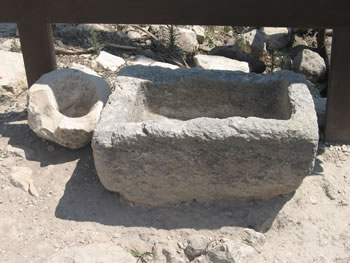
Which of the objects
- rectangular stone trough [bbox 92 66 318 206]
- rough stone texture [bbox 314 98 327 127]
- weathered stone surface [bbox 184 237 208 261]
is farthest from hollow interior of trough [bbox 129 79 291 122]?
weathered stone surface [bbox 184 237 208 261]

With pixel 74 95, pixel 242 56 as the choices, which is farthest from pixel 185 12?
pixel 242 56

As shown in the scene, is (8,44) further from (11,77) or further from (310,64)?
(310,64)

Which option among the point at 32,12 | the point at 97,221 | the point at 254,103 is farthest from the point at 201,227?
the point at 32,12

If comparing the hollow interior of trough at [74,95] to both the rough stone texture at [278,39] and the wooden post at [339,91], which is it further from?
the rough stone texture at [278,39]

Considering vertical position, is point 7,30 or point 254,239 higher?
point 7,30

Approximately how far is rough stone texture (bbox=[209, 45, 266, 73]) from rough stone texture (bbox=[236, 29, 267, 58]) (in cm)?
52

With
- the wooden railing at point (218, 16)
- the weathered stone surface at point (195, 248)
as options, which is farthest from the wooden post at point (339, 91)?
the weathered stone surface at point (195, 248)

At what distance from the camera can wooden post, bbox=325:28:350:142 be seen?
12.5ft

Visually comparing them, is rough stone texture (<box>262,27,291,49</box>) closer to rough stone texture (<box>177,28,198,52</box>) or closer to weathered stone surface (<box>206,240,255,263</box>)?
rough stone texture (<box>177,28,198,52</box>)

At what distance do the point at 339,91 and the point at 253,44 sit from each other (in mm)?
2405

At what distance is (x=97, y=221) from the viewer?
346 centimetres

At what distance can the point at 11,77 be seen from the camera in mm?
4504

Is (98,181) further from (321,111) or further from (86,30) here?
(86,30)

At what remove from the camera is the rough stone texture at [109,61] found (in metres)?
5.01
